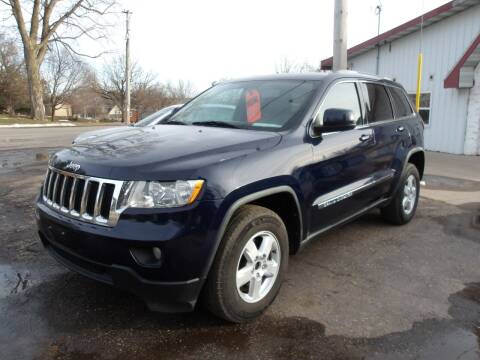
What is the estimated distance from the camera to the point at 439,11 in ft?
40.2

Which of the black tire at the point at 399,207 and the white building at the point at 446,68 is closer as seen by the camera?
the black tire at the point at 399,207

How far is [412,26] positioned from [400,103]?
31.2 ft

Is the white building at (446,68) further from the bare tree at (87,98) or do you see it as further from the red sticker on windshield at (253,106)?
the bare tree at (87,98)

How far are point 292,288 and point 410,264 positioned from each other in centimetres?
134

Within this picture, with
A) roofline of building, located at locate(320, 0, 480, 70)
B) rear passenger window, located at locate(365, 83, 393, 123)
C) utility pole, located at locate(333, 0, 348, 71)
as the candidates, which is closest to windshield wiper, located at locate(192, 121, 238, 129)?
rear passenger window, located at locate(365, 83, 393, 123)

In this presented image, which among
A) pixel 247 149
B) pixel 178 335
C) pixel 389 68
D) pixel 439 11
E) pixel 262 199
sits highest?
pixel 439 11

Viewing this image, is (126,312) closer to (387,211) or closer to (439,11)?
(387,211)

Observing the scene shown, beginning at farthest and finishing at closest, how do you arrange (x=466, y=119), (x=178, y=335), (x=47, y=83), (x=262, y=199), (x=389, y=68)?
(x=47, y=83) < (x=389, y=68) < (x=466, y=119) < (x=262, y=199) < (x=178, y=335)

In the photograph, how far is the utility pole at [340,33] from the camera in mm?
8625

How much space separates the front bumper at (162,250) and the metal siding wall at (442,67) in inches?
474

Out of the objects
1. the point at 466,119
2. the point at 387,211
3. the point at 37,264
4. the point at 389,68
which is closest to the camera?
the point at 37,264

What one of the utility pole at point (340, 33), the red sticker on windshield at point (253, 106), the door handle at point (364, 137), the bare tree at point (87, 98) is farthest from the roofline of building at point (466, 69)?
the bare tree at point (87, 98)

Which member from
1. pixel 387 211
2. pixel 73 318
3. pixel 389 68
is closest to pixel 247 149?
pixel 73 318

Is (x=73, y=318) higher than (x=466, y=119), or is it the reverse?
(x=466, y=119)
